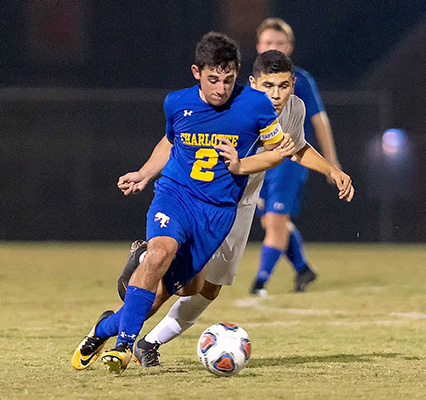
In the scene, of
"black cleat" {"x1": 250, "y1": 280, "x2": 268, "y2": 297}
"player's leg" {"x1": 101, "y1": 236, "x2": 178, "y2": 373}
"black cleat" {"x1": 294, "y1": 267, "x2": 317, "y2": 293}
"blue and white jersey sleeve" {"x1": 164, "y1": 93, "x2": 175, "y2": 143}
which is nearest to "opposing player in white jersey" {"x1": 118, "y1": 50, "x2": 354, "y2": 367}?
"blue and white jersey sleeve" {"x1": 164, "y1": 93, "x2": 175, "y2": 143}

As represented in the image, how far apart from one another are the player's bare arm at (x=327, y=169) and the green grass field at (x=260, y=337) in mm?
878

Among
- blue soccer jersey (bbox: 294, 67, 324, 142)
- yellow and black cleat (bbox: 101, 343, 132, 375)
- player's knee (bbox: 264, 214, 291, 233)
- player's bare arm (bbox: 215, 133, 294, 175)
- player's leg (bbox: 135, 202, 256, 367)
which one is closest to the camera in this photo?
yellow and black cleat (bbox: 101, 343, 132, 375)

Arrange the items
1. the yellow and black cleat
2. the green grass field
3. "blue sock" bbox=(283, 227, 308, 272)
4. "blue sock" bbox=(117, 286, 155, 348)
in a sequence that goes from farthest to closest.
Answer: "blue sock" bbox=(283, 227, 308, 272)
"blue sock" bbox=(117, 286, 155, 348)
the yellow and black cleat
the green grass field

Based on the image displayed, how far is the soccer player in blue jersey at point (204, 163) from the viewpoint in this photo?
435 cm

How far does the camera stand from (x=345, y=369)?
446 cm

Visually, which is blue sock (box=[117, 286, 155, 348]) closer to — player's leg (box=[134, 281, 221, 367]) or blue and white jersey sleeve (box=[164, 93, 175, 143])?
player's leg (box=[134, 281, 221, 367])

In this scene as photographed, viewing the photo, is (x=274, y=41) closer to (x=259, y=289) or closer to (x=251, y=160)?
(x=259, y=289)

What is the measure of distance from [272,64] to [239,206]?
822mm

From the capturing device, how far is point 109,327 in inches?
171

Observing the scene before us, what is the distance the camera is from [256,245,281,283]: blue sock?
805cm

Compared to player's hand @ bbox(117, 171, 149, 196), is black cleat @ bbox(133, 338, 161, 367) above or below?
below

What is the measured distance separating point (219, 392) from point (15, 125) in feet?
47.2

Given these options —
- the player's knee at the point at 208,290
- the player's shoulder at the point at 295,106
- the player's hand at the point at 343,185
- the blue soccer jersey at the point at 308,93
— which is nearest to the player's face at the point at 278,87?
the player's shoulder at the point at 295,106

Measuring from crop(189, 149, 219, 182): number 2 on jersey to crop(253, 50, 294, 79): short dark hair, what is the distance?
788mm
